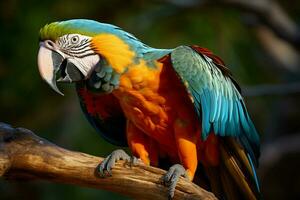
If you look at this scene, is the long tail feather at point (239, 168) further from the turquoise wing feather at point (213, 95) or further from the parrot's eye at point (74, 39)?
the parrot's eye at point (74, 39)

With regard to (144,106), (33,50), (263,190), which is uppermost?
(144,106)

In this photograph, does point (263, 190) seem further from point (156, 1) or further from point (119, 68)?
point (119, 68)

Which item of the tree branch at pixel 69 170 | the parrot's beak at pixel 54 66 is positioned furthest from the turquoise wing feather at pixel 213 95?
the parrot's beak at pixel 54 66

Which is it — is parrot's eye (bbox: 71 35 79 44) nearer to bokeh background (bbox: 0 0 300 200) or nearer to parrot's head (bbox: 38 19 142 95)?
parrot's head (bbox: 38 19 142 95)

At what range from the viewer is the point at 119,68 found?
2613mm

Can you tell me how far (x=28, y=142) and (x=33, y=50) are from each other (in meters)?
2.76

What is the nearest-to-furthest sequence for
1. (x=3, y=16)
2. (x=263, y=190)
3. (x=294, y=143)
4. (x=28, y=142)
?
1. (x=28, y=142)
2. (x=3, y=16)
3. (x=294, y=143)
4. (x=263, y=190)

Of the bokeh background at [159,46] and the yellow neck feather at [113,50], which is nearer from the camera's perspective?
the yellow neck feather at [113,50]

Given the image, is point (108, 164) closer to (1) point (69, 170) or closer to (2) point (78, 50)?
(1) point (69, 170)

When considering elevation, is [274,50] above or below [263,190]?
above

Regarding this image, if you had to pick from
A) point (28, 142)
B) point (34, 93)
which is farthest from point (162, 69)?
point (34, 93)

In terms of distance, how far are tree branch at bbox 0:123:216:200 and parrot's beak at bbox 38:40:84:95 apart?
8.6 inches

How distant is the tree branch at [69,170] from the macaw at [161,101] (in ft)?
0.14

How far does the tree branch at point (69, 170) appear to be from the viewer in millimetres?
2514
